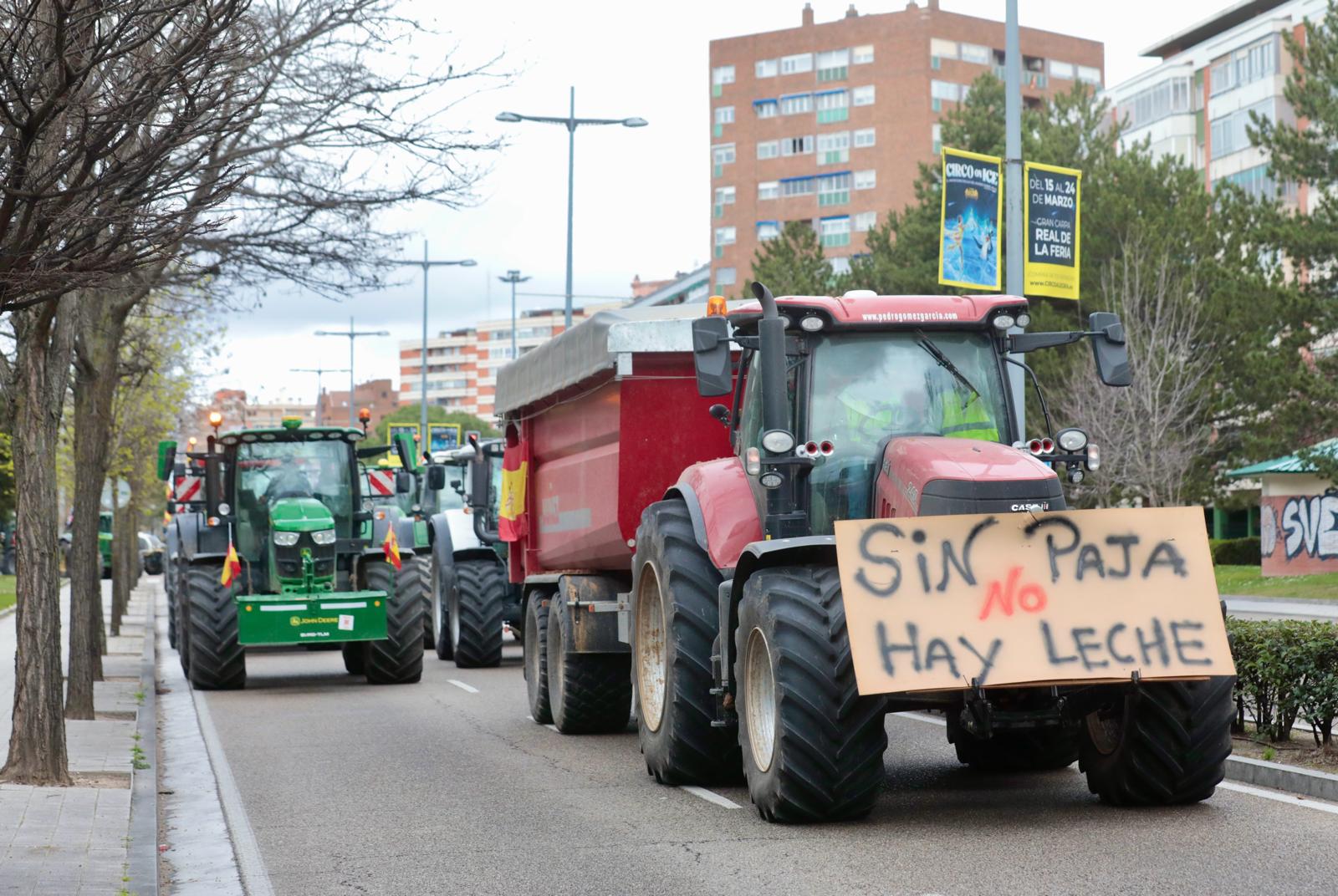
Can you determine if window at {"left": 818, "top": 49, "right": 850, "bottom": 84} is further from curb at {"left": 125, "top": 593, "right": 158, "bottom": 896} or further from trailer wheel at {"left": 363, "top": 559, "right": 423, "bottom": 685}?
curb at {"left": 125, "top": 593, "right": 158, "bottom": 896}

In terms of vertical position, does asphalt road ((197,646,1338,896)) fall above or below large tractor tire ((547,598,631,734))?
below

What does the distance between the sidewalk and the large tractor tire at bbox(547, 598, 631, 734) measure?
126 inches

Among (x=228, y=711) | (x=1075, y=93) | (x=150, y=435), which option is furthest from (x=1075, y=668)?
(x=1075, y=93)

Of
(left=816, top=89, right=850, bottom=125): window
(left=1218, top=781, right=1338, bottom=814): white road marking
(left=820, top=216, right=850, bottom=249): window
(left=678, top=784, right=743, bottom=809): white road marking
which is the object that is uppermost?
(left=816, top=89, right=850, bottom=125): window

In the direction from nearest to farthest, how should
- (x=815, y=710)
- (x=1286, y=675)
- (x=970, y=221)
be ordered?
(x=815, y=710) < (x=1286, y=675) < (x=970, y=221)

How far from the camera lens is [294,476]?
21.7 m

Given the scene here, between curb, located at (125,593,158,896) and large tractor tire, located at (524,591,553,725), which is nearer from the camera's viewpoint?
curb, located at (125,593,158,896)

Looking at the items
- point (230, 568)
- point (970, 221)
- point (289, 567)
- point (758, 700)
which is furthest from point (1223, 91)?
point (758, 700)

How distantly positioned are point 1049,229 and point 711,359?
10236 mm

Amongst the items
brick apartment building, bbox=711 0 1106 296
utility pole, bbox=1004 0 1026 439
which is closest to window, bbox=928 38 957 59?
brick apartment building, bbox=711 0 1106 296

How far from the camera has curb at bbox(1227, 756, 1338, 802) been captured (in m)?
9.80

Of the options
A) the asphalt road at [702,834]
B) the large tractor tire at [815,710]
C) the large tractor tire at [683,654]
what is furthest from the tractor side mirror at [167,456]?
the large tractor tire at [815,710]

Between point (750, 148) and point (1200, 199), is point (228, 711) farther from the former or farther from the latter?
point (750, 148)

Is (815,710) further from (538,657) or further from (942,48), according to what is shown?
(942,48)
